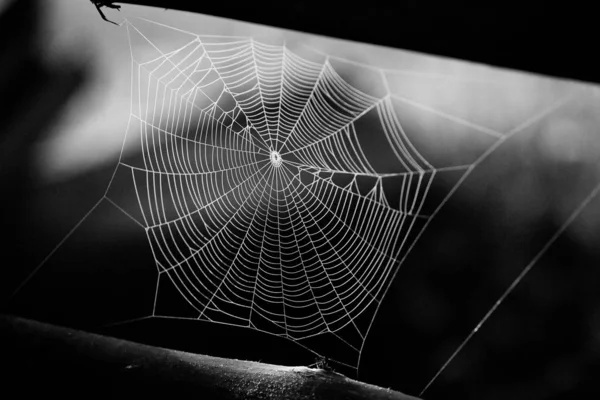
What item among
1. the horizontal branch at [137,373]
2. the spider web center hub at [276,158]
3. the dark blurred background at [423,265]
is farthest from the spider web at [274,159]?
the horizontal branch at [137,373]

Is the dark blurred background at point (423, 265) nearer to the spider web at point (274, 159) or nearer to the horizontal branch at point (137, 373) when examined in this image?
the spider web at point (274, 159)

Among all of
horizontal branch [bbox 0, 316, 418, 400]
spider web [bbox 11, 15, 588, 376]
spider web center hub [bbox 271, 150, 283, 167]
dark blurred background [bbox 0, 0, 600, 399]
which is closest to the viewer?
horizontal branch [bbox 0, 316, 418, 400]

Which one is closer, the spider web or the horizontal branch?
the horizontal branch

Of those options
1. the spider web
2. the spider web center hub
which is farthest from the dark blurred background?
the spider web center hub

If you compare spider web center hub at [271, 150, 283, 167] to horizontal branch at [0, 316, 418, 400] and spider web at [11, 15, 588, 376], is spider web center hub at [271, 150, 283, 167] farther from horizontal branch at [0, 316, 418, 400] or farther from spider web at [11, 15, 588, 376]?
horizontal branch at [0, 316, 418, 400]

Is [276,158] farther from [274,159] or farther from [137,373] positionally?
[137,373]

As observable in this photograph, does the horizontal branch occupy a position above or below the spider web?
below
